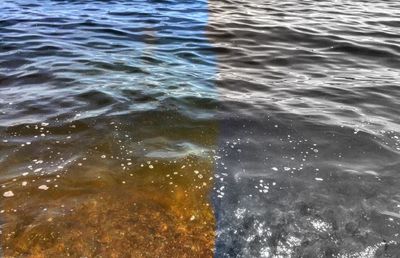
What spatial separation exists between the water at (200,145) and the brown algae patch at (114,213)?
2 cm

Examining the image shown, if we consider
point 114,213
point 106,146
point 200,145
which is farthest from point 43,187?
point 200,145

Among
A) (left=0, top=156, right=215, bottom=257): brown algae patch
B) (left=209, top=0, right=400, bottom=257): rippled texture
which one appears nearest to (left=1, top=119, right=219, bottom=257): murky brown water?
(left=0, top=156, right=215, bottom=257): brown algae patch

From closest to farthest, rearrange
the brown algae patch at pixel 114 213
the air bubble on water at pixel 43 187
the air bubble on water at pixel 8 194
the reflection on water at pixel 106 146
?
1. the brown algae patch at pixel 114 213
2. the reflection on water at pixel 106 146
3. the air bubble on water at pixel 8 194
4. the air bubble on water at pixel 43 187

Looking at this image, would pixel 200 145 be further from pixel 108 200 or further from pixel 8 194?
pixel 8 194

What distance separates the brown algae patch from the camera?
3316 mm

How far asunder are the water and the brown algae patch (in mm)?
15

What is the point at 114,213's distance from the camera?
3693 millimetres

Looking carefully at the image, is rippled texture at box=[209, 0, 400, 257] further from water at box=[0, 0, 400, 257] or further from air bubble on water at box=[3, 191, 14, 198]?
air bubble on water at box=[3, 191, 14, 198]

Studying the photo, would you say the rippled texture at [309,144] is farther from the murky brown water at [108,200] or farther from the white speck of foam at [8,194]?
the white speck of foam at [8,194]

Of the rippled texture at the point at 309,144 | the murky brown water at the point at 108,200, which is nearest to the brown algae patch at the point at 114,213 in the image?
the murky brown water at the point at 108,200

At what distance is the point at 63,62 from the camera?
25.2ft

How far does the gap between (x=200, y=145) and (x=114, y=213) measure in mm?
1560

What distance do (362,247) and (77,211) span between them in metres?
2.60

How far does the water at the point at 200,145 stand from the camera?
11.4 feet
